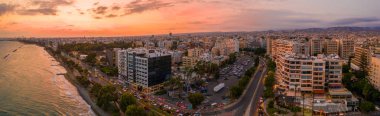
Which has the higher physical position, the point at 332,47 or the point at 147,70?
the point at 332,47

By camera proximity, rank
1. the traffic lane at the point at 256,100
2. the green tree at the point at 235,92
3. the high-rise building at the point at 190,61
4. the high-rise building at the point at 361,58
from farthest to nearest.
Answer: the high-rise building at the point at 190,61, the high-rise building at the point at 361,58, the green tree at the point at 235,92, the traffic lane at the point at 256,100

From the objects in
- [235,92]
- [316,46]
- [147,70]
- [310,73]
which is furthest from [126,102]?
[316,46]

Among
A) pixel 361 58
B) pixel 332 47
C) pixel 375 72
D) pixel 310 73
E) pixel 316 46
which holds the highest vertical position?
pixel 316 46

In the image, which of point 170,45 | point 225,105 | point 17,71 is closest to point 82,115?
point 225,105

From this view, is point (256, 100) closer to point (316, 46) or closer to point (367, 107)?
point (367, 107)

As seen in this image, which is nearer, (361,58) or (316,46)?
(361,58)

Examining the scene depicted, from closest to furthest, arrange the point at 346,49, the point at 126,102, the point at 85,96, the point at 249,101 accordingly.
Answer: the point at 126,102, the point at 249,101, the point at 85,96, the point at 346,49

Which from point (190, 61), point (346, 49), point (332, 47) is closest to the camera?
point (190, 61)

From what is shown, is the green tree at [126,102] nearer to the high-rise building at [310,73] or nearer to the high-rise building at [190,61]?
the high-rise building at [310,73]

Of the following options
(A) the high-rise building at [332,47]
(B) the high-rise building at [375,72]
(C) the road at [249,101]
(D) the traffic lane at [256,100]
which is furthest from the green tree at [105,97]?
(A) the high-rise building at [332,47]
